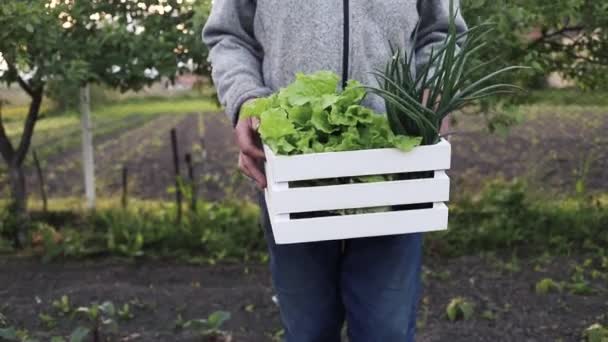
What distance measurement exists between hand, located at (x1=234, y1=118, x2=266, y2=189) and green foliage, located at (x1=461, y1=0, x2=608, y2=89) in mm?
1830

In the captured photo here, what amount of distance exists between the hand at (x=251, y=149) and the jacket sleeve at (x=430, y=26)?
0.49 metres

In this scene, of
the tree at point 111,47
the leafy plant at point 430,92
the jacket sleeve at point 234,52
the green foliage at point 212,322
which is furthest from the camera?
the tree at point 111,47

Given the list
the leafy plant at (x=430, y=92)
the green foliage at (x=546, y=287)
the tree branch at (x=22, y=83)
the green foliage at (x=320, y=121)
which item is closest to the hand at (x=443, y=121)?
the leafy plant at (x=430, y=92)

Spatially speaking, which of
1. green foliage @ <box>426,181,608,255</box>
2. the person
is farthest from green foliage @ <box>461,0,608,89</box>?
the person

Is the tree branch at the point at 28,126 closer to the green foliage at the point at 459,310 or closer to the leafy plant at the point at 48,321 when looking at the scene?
the leafy plant at the point at 48,321

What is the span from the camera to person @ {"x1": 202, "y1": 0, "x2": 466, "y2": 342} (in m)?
1.96

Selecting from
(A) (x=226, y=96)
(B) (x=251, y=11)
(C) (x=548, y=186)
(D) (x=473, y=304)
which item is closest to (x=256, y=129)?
(A) (x=226, y=96)

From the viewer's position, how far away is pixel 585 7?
13.9ft

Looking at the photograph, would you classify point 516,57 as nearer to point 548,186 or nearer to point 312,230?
point 548,186

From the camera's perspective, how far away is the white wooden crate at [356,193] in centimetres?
174

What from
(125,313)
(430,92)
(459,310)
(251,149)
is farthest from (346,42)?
(125,313)

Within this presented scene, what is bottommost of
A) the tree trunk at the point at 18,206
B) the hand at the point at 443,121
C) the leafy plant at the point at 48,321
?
the leafy plant at the point at 48,321

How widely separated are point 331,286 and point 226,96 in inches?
23.5

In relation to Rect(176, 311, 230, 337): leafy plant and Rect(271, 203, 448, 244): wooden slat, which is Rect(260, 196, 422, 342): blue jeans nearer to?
Rect(271, 203, 448, 244): wooden slat
